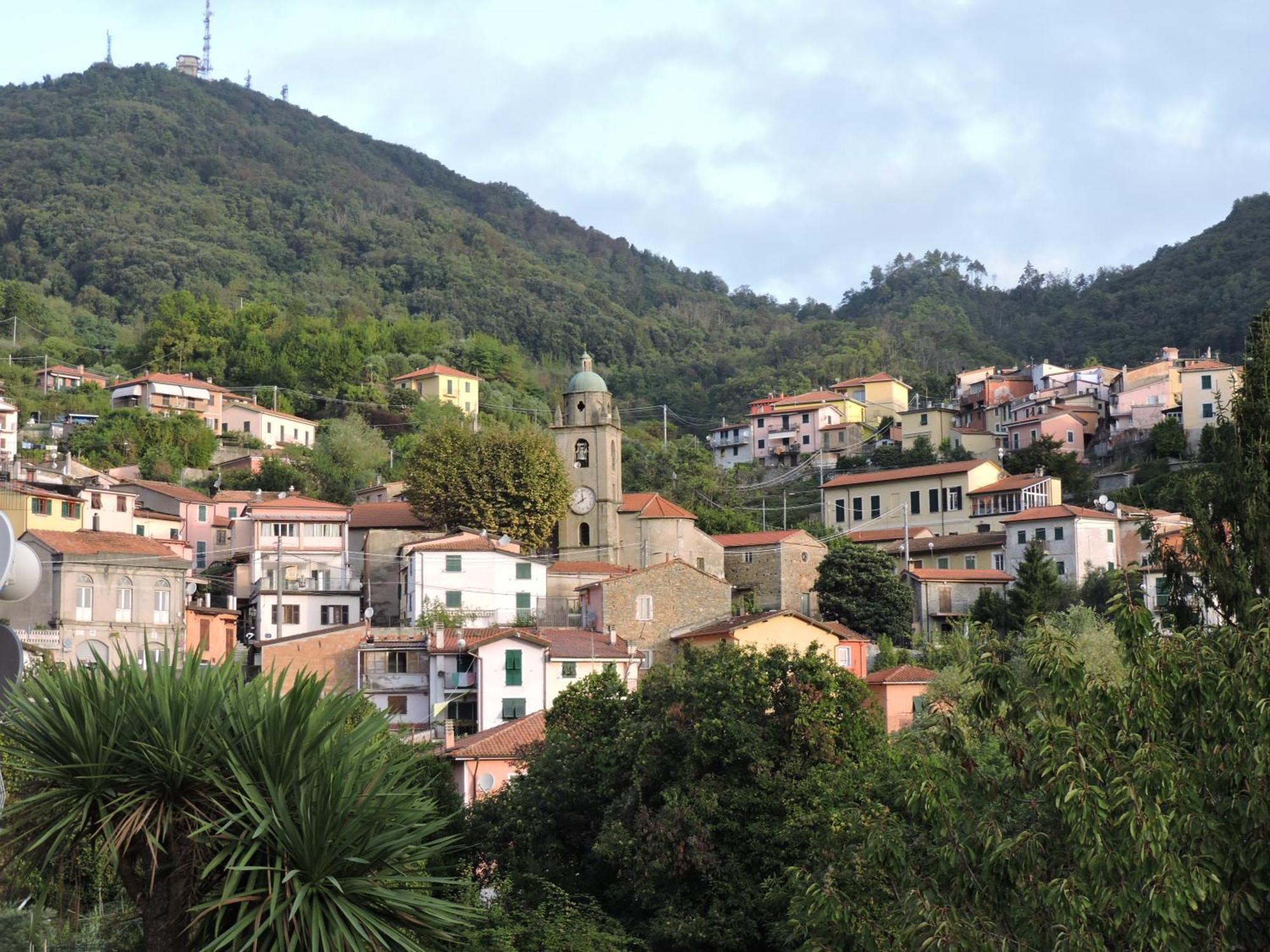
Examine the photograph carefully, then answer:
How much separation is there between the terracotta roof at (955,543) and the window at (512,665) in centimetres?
2261

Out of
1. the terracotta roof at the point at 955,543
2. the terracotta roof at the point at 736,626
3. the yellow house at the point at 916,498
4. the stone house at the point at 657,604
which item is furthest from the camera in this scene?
the yellow house at the point at 916,498

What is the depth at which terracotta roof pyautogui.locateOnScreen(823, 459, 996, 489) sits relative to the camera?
240 feet

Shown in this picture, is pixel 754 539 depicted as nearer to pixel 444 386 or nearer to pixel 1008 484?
pixel 1008 484

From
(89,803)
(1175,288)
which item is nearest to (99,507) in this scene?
(89,803)

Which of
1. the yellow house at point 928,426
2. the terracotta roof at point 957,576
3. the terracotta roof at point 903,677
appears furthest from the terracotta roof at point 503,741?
the yellow house at point 928,426

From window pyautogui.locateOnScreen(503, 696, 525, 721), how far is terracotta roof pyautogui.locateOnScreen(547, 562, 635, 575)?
12944 mm

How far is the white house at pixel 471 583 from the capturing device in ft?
187

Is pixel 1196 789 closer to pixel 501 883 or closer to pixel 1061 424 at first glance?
pixel 501 883

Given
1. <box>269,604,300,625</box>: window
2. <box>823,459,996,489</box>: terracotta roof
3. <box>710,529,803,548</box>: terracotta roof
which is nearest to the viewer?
<box>269,604,300,625</box>: window

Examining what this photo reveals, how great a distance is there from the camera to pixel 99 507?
66.2 meters

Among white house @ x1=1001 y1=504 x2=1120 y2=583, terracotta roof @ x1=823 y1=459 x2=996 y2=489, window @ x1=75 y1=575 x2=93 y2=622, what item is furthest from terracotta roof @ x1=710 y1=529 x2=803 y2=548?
window @ x1=75 y1=575 x2=93 y2=622

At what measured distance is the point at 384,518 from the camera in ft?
225

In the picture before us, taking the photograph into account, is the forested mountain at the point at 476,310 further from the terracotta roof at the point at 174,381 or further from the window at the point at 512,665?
the window at the point at 512,665

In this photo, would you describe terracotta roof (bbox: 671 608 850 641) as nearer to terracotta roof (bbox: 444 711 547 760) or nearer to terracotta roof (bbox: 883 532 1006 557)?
terracotta roof (bbox: 444 711 547 760)
